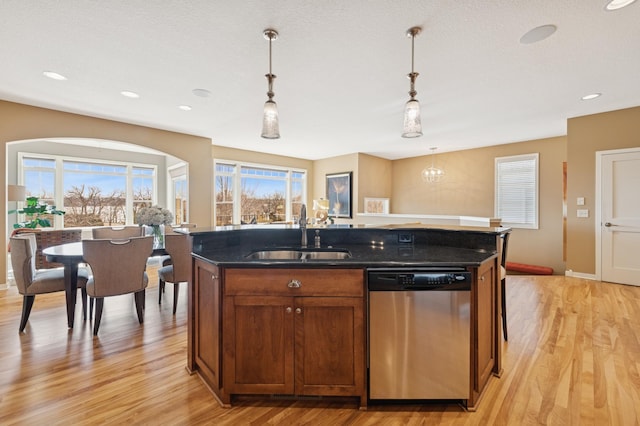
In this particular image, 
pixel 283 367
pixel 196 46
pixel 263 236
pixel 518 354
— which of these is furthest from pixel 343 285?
pixel 196 46

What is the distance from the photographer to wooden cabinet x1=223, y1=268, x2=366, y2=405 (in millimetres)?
1652

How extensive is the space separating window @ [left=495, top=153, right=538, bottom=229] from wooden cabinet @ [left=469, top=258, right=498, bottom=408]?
17.6 feet

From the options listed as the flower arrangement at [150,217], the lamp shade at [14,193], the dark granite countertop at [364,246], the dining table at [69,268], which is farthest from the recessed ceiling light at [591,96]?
the lamp shade at [14,193]

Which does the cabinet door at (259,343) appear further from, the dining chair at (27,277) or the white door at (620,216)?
the white door at (620,216)

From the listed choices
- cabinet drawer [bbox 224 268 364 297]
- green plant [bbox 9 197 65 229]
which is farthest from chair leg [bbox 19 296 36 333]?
green plant [bbox 9 197 65 229]

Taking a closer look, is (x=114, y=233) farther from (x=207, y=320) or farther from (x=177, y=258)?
(x=207, y=320)

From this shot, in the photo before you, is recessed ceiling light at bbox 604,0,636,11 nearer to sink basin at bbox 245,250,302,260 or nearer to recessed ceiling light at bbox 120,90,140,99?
sink basin at bbox 245,250,302,260

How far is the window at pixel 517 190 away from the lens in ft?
20.2

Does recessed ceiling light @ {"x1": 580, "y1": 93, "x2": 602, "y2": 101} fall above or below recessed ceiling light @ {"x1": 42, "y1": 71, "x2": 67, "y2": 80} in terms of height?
above

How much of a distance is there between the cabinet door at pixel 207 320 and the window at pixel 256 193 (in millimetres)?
4849

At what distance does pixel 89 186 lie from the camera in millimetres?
6934

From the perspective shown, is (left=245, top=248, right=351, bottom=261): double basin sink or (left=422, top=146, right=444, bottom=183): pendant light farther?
(left=422, top=146, right=444, bottom=183): pendant light

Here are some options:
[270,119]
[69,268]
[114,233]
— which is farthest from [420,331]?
[114,233]

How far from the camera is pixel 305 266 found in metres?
1.64
